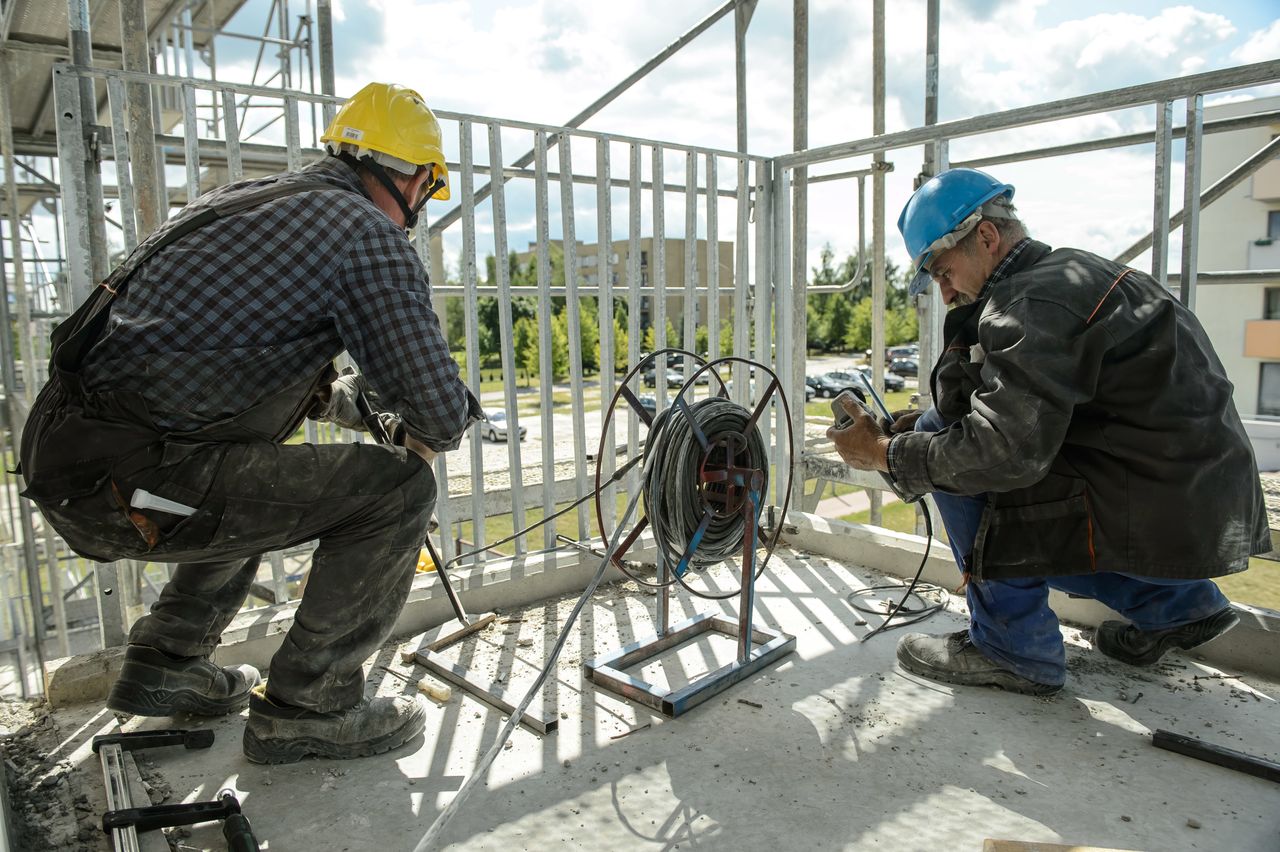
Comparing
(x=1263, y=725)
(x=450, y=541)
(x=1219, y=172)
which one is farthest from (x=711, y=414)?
(x=1219, y=172)

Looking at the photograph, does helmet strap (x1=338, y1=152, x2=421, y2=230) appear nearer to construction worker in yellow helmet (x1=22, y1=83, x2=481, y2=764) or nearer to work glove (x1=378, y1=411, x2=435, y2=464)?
construction worker in yellow helmet (x1=22, y1=83, x2=481, y2=764)

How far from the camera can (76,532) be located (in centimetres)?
228

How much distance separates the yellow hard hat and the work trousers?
6.52ft

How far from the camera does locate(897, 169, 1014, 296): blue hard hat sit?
281 centimetres

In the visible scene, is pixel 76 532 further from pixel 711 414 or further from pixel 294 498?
pixel 711 414

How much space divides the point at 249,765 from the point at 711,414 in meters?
1.88

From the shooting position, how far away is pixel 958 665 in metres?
3.05

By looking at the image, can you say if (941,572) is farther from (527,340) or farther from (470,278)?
(527,340)

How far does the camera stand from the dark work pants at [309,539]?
233 centimetres

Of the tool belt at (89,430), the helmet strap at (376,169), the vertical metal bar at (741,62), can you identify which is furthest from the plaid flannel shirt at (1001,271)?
the vertical metal bar at (741,62)

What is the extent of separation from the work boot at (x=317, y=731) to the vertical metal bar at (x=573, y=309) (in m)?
1.50

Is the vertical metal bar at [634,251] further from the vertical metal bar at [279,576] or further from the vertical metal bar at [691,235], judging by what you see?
the vertical metal bar at [279,576]

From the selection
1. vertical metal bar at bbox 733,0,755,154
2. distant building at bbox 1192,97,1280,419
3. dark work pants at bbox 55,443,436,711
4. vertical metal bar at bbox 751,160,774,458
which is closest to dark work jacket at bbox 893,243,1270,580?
dark work pants at bbox 55,443,436,711

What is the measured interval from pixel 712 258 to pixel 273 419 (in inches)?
112
